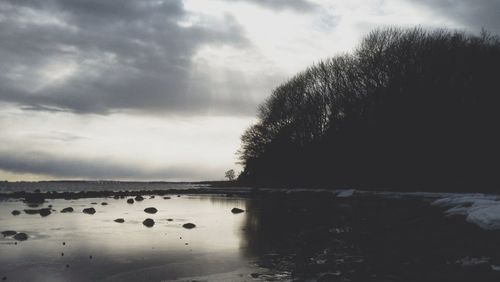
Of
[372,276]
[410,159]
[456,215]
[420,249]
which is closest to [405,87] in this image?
[410,159]

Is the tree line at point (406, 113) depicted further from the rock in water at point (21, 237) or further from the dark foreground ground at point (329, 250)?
the rock in water at point (21, 237)

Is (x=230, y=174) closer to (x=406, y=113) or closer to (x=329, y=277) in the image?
(x=406, y=113)

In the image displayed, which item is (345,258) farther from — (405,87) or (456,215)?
(405,87)

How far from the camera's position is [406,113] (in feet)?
160

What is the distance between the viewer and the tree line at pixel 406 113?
1736 inches

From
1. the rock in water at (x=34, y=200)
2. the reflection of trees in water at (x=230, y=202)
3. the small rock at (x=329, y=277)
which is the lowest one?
the small rock at (x=329, y=277)

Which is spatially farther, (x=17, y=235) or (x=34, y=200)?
(x=34, y=200)

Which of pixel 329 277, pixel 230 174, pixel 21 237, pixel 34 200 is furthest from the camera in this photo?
pixel 230 174

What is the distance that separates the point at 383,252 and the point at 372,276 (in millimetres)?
3447

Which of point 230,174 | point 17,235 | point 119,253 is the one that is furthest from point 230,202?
point 230,174

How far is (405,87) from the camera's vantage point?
158 ft

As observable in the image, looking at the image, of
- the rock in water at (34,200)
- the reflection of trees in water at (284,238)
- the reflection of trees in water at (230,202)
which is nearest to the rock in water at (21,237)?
the reflection of trees in water at (284,238)

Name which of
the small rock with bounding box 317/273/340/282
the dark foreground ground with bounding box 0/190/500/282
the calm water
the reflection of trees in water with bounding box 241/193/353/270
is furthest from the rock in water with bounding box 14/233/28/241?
the small rock with bounding box 317/273/340/282

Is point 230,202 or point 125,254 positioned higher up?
point 230,202
